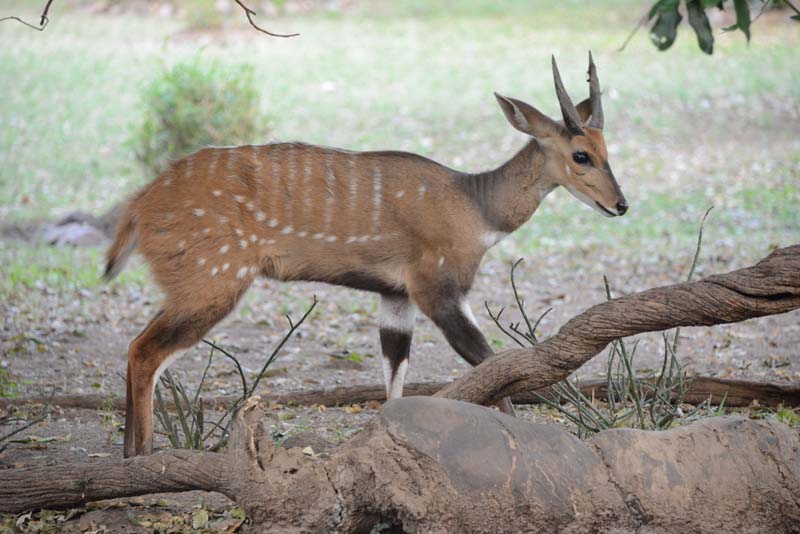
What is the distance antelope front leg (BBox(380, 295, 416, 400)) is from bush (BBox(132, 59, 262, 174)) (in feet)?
20.4

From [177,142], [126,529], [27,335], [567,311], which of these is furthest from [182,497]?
[177,142]

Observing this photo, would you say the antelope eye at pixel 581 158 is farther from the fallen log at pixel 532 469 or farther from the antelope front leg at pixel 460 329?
the fallen log at pixel 532 469

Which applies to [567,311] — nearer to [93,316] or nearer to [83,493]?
[93,316]

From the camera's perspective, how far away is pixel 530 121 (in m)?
5.25

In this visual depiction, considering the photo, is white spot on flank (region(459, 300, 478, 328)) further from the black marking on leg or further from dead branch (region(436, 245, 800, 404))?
dead branch (region(436, 245, 800, 404))

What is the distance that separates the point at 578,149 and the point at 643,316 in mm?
1784

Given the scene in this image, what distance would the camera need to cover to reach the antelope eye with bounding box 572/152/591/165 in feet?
17.0

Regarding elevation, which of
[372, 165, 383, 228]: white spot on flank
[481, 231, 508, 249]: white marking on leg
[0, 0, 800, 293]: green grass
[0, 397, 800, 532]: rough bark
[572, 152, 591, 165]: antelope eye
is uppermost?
[572, 152, 591, 165]: antelope eye

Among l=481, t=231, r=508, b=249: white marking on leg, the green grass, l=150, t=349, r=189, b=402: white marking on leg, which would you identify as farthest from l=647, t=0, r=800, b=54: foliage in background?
the green grass

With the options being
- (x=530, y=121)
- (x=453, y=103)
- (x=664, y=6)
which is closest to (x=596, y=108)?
(x=530, y=121)

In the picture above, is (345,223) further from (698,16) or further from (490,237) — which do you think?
(698,16)

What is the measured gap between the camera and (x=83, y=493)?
3.71 m

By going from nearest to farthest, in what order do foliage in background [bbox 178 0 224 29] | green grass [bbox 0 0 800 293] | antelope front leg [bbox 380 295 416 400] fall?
1. antelope front leg [bbox 380 295 416 400]
2. green grass [bbox 0 0 800 293]
3. foliage in background [bbox 178 0 224 29]

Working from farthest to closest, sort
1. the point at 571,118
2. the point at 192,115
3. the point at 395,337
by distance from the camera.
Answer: the point at 192,115, the point at 395,337, the point at 571,118
